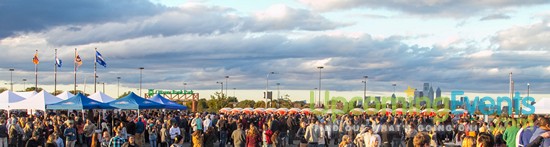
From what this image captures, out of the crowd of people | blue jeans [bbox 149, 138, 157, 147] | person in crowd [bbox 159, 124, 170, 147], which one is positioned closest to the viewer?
the crowd of people

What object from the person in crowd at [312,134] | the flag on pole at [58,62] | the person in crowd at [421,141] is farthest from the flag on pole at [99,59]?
the person in crowd at [421,141]

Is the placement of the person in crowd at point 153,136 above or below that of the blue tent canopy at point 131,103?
below

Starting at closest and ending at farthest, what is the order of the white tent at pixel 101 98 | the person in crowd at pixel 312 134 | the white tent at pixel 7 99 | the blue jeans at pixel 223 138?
the person in crowd at pixel 312 134 < the blue jeans at pixel 223 138 < the white tent at pixel 7 99 < the white tent at pixel 101 98

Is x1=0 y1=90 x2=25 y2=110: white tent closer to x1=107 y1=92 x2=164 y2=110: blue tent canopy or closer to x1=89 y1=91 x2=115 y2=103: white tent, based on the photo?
x1=89 y1=91 x2=115 y2=103: white tent

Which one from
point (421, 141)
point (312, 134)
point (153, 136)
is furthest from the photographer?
point (153, 136)

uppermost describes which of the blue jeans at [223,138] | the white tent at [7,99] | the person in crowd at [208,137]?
the white tent at [7,99]

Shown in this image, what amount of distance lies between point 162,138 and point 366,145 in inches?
437

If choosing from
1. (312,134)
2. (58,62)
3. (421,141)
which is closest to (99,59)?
(58,62)

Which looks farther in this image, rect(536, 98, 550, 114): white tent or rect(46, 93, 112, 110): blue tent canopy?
rect(536, 98, 550, 114): white tent

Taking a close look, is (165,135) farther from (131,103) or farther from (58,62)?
(58,62)

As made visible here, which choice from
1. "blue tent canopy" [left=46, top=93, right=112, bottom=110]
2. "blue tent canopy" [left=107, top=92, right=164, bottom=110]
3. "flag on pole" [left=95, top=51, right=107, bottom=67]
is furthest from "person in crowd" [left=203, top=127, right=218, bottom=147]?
"flag on pole" [left=95, top=51, right=107, bottom=67]

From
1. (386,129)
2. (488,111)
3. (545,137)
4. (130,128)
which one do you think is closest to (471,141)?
(545,137)

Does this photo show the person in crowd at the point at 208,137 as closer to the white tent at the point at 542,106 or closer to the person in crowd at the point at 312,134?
the person in crowd at the point at 312,134

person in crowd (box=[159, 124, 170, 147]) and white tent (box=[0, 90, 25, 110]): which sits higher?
white tent (box=[0, 90, 25, 110])
